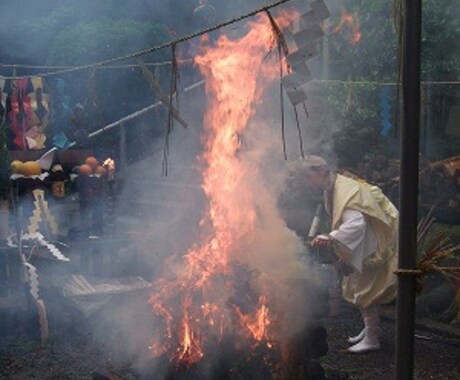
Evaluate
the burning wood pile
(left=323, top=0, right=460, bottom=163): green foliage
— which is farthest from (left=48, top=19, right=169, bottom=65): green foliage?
the burning wood pile

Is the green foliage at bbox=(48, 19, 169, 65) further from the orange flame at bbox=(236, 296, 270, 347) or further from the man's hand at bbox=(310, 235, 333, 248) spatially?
the orange flame at bbox=(236, 296, 270, 347)

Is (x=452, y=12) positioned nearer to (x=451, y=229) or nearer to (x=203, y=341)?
(x=451, y=229)

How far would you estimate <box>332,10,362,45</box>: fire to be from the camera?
40.9 ft

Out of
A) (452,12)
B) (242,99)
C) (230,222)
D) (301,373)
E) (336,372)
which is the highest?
(452,12)

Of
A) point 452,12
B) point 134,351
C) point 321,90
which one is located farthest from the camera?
point 321,90

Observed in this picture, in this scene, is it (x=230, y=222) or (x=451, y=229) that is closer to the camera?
(x=230, y=222)

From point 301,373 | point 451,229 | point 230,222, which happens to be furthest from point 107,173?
point 301,373

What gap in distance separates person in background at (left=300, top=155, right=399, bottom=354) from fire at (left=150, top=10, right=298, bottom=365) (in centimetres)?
96

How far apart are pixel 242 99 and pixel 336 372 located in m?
3.68

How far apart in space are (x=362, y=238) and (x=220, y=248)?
1.70 m

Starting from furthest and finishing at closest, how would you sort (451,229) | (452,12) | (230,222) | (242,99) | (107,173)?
(107,173) → (452,12) → (451,229) → (242,99) → (230,222)

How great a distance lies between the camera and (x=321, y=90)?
13586mm

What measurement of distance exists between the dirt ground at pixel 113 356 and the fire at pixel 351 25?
5820mm

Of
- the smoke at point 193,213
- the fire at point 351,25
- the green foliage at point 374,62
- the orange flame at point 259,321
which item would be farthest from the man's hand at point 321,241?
the fire at point 351,25
